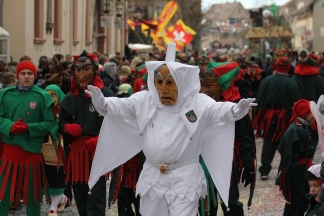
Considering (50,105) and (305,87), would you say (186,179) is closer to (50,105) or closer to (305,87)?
(50,105)

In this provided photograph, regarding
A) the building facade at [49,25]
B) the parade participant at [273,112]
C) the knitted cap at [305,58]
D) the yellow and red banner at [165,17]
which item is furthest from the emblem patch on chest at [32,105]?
the yellow and red banner at [165,17]

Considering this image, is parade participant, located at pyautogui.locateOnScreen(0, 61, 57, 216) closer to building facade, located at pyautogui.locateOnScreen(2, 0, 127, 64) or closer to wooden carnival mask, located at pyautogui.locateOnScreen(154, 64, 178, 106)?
wooden carnival mask, located at pyautogui.locateOnScreen(154, 64, 178, 106)

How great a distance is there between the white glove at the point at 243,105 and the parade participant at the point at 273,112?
19.0 ft

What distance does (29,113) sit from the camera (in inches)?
314

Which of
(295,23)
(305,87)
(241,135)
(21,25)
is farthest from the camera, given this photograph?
(295,23)

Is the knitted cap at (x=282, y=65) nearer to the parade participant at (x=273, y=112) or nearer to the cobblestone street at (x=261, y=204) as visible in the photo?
the parade participant at (x=273, y=112)

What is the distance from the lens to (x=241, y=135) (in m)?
7.84

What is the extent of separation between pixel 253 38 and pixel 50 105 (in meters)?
30.5

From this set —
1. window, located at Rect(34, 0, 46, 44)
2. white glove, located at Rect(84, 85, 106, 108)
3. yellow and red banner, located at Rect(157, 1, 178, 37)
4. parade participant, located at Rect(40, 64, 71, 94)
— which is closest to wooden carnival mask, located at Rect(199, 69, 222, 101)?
white glove, located at Rect(84, 85, 106, 108)

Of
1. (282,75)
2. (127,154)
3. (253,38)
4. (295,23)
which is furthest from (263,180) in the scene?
(295,23)

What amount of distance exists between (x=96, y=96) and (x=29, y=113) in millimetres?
1766

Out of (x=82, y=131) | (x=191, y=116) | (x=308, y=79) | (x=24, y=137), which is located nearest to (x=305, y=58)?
(x=308, y=79)

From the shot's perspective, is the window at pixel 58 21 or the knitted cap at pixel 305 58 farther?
the window at pixel 58 21

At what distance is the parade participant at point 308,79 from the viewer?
1389cm
